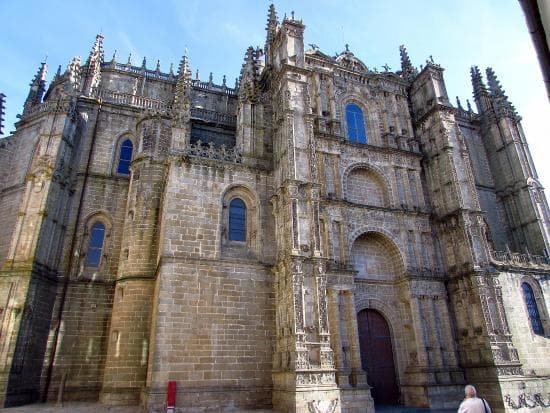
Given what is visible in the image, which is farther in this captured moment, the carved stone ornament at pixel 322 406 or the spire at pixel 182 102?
the spire at pixel 182 102

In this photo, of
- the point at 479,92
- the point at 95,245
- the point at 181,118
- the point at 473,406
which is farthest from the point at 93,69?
the point at 479,92

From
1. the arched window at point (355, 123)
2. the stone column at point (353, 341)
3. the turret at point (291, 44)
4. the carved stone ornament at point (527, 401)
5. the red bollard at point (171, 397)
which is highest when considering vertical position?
the turret at point (291, 44)

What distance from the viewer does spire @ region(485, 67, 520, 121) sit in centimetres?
2811

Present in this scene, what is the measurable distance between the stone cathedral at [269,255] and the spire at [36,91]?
17 cm

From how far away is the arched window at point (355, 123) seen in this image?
22.3 metres

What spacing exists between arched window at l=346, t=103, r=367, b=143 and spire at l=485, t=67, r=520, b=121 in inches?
479

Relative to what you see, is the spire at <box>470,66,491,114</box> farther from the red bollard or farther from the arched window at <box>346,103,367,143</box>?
the red bollard

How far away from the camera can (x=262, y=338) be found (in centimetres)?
1520

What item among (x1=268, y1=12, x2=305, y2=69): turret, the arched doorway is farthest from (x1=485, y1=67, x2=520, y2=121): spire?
the arched doorway

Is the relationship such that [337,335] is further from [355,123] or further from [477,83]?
[477,83]

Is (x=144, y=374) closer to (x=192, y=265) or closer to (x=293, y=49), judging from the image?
(x=192, y=265)

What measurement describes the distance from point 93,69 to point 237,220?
48.3ft

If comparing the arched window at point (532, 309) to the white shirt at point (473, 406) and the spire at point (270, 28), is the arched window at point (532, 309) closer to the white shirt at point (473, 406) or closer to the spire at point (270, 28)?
the white shirt at point (473, 406)

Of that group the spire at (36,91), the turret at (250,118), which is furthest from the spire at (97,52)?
the turret at (250,118)
